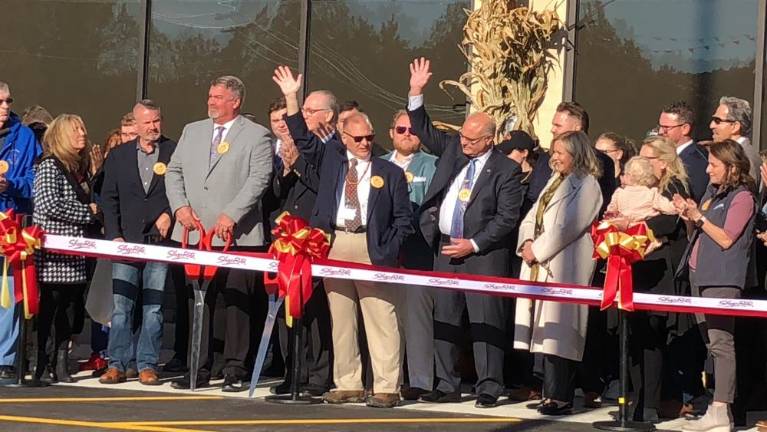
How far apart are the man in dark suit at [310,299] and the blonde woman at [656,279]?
2.32 meters

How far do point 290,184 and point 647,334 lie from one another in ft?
9.80

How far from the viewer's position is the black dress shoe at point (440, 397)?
→ 37.7 ft

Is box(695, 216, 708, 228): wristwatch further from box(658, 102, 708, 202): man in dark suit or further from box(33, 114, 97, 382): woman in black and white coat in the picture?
box(33, 114, 97, 382): woman in black and white coat

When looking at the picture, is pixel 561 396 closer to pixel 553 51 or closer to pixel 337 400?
pixel 337 400

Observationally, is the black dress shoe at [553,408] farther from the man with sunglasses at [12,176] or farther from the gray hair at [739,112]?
the man with sunglasses at [12,176]

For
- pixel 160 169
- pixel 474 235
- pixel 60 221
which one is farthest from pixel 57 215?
pixel 474 235

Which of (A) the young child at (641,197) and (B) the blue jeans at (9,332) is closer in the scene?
(A) the young child at (641,197)

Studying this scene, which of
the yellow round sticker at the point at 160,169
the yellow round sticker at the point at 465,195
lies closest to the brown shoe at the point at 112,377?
the yellow round sticker at the point at 160,169

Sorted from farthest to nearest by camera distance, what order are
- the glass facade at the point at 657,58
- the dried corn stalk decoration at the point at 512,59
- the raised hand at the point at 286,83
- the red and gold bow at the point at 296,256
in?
1. the dried corn stalk decoration at the point at 512,59
2. the glass facade at the point at 657,58
3. the raised hand at the point at 286,83
4. the red and gold bow at the point at 296,256

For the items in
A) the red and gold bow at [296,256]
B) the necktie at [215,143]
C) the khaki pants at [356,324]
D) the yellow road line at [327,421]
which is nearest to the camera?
the yellow road line at [327,421]

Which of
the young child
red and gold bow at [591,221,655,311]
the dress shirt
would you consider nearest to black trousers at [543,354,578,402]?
red and gold bow at [591,221,655,311]

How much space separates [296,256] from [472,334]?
56.2 inches

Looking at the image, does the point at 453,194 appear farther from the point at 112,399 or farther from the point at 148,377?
the point at 112,399

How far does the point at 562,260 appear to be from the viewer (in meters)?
11.1
